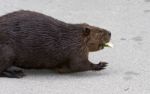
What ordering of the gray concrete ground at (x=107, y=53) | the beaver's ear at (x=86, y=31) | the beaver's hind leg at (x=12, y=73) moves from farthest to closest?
1. the beaver's ear at (x=86, y=31)
2. the beaver's hind leg at (x=12, y=73)
3. the gray concrete ground at (x=107, y=53)

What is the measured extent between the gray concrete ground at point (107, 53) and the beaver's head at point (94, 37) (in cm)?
26

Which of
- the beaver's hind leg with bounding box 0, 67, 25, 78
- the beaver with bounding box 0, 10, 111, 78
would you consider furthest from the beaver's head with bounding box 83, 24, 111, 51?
the beaver's hind leg with bounding box 0, 67, 25, 78

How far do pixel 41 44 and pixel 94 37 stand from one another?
53 centimetres

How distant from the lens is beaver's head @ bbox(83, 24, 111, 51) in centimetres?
564

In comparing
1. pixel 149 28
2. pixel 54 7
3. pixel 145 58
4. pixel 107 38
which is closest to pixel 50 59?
pixel 107 38

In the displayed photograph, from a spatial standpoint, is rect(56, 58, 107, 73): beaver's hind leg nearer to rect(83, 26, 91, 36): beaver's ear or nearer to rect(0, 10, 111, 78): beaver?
rect(0, 10, 111, 78): beaver

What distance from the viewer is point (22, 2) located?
311 inches

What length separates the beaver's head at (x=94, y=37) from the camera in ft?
18.5

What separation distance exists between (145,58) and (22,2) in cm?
241

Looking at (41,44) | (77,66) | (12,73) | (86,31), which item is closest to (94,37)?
(86,31)

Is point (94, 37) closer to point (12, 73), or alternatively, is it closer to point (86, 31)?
point (86, 31)

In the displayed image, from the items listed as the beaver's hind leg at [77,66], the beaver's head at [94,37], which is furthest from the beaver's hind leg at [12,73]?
the beaver's head at [94,37]

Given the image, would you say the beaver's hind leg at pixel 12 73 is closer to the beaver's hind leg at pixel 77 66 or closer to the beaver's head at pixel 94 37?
the beaver's hind leg at pixel 77 66

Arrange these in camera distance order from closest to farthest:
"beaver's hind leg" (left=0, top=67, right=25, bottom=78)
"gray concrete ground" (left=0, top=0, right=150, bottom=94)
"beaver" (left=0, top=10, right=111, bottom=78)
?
"gray concrete ground" (left=0, top=0, right=150, bottom=94)
"beaver" (left=0, top=10, right=111, bottom=78)
"beaver's hind leg" (left=0, top=67, right=25, bottom=78)
